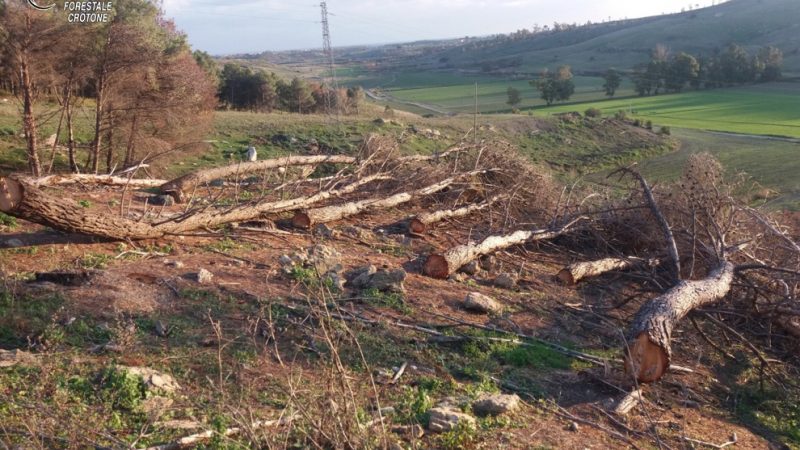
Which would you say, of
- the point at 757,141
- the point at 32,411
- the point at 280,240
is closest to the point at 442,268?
the point at 280,240

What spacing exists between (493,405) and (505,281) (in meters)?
3.22

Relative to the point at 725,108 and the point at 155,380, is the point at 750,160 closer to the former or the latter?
the point at 725,108

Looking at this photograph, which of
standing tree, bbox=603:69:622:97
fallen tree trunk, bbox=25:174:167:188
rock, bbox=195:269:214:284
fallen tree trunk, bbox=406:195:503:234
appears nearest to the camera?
rock, bbox=195:269:214:284

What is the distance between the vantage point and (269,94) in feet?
107

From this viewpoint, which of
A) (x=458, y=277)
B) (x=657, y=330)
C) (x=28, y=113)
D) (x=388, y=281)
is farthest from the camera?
(x=28, y=113)

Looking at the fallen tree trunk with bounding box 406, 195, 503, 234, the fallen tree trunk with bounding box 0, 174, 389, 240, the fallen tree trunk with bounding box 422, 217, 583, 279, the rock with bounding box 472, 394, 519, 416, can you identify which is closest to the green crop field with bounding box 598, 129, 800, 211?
the fallen tree trunk with bounding box 406, 195, 503, 234

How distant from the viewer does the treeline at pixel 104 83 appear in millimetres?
11094

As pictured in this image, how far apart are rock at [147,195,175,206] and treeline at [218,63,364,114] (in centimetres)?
2218

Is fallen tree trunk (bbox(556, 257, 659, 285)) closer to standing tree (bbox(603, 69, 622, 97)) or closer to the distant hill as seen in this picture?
standing tree (bbox(603, 69, 622, 97))

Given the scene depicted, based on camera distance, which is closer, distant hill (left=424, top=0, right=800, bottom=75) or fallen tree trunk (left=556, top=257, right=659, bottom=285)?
fallen tree trunk (left=556, top=257, right=659, bottom=285)

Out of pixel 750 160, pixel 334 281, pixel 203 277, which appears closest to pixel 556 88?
pixel 750 160

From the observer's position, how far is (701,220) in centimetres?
859

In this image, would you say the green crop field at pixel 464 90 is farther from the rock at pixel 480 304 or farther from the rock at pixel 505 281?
the rock at pixel 480 304

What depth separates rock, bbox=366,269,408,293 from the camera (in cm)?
639
